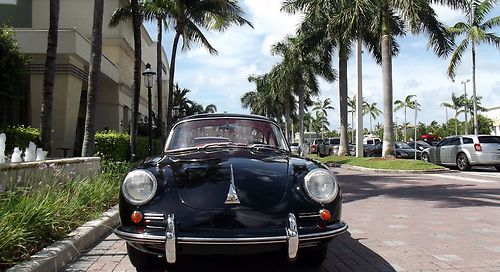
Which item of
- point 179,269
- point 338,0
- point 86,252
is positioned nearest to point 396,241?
point 179,269

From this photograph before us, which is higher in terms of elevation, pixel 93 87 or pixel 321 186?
pixel 93 87

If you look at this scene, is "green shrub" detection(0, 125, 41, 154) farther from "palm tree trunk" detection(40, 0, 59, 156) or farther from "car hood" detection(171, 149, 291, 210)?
"car hood" detection(171, 149, 291, 210)

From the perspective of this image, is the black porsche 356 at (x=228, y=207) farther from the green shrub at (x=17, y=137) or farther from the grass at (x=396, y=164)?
the grass at (x=396, y=164)

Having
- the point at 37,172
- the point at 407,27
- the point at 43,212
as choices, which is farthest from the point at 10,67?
the point at 407,27

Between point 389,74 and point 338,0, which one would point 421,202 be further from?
point 338,0

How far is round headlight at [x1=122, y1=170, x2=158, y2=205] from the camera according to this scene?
12.8 ft

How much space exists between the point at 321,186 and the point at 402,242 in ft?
7.92

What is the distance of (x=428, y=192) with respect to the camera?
11.3 m

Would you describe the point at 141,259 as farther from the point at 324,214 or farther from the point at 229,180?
the point at 324,214

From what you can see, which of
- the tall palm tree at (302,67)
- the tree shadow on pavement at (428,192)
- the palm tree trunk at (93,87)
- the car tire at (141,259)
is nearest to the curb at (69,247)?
the car tire at (141,259)

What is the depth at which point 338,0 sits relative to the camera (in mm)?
22625

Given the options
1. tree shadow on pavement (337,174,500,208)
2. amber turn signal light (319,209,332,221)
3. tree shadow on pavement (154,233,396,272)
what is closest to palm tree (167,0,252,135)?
tree shadow on pavement (337,174,500,208)

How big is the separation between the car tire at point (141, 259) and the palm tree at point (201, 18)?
16.9 meters

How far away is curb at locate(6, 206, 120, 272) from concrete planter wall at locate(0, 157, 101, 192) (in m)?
0.89
